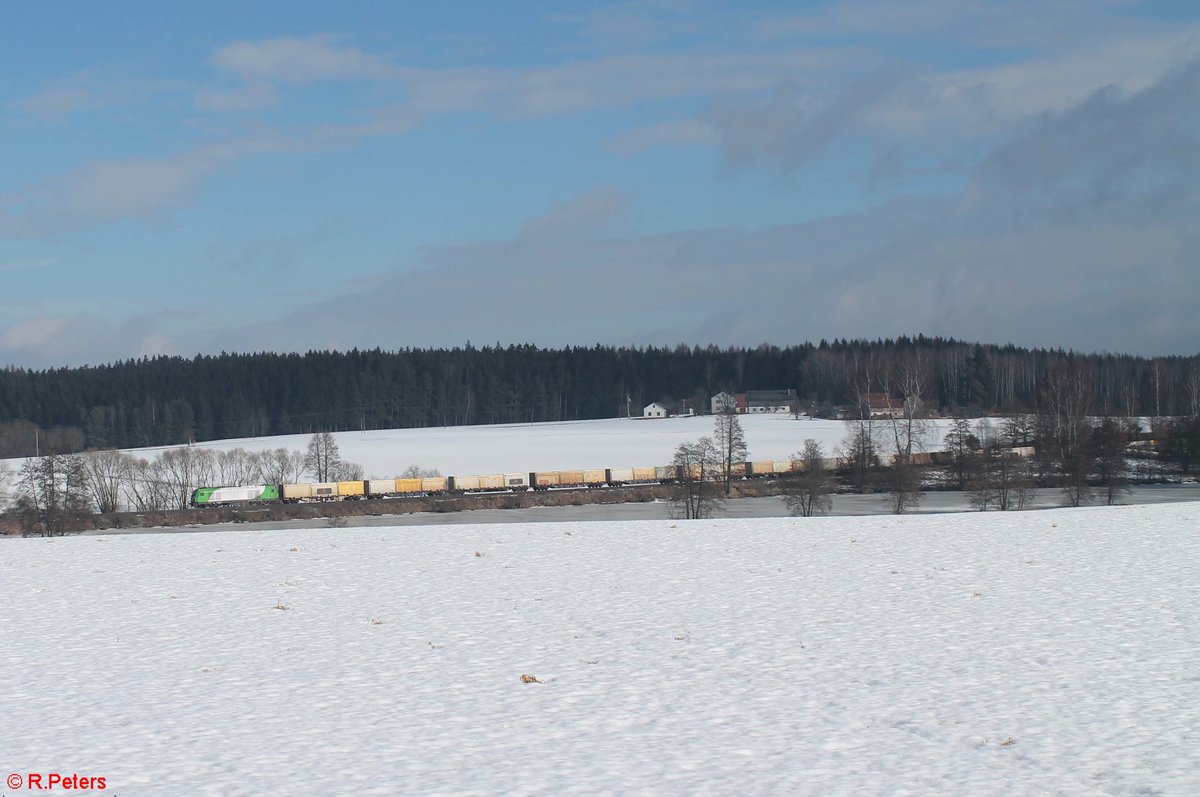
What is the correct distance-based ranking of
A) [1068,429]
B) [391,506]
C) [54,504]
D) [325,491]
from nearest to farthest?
[54,504]
[391,506]
[1068,429]
[325,491]

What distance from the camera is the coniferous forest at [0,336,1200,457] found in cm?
14512

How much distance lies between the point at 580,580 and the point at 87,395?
499ft

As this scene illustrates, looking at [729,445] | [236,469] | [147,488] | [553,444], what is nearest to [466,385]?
[553,444]

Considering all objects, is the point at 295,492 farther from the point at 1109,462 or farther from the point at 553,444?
the point at 1109,462

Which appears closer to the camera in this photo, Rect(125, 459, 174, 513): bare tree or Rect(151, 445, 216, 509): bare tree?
Rect(125, 459, 174, 513): bare tree

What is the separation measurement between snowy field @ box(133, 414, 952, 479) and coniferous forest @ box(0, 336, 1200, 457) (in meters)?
18.9

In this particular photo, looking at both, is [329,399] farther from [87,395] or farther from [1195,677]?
[1195,677]

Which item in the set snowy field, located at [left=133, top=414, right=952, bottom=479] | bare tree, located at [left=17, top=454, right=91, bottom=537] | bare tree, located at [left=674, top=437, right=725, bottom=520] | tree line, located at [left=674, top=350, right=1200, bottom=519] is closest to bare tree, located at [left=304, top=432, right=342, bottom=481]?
snowy field, located at [left=133, top=414, right=952, bottom=479]

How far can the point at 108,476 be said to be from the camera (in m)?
85.8

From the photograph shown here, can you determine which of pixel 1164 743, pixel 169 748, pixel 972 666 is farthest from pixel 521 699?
pixel 1164 743

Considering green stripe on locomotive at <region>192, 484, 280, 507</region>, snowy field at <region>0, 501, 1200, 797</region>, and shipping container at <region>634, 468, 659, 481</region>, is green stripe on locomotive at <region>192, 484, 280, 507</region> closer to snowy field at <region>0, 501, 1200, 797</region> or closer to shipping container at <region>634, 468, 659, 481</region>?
shipping container at <region>634, 468, 659, 481</region>

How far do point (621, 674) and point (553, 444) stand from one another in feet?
345

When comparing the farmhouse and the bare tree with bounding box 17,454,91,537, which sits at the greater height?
the farmhouse

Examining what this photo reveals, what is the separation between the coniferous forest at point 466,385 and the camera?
476 ft
